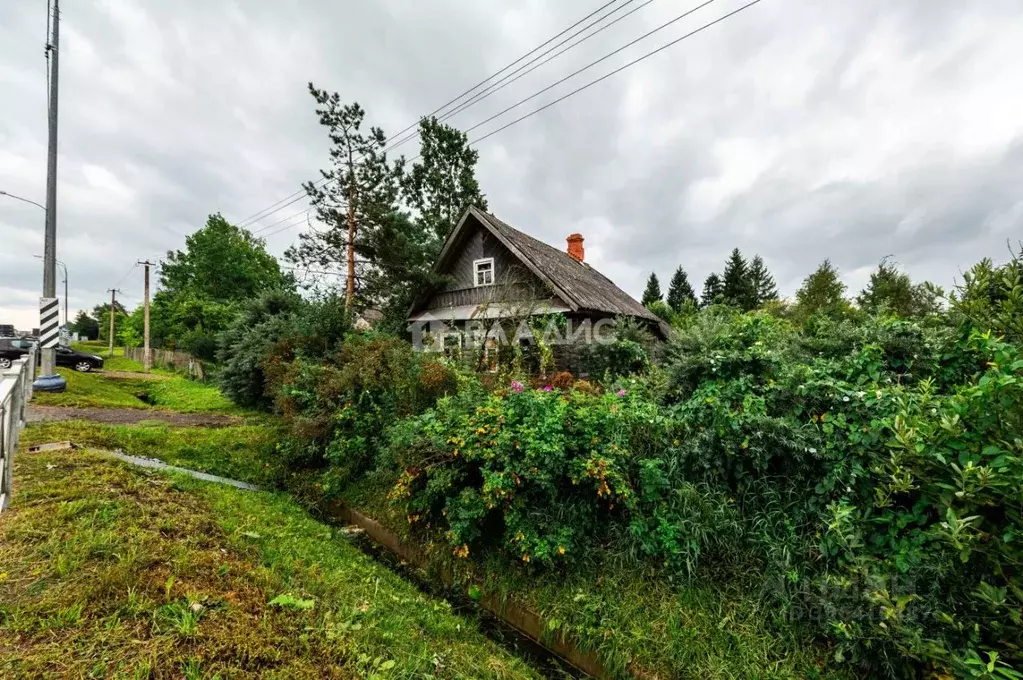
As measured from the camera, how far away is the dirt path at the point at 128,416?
25.8ft

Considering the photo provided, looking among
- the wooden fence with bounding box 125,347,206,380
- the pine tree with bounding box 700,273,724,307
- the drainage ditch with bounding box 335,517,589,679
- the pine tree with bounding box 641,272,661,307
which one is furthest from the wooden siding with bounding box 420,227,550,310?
the pine tree with bounding box 641,272,661,307

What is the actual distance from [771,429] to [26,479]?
706 centimetres

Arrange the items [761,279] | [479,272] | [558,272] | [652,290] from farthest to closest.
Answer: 1. [652,290]
2. [761,279]
3. [479,272]
4. [558,272]

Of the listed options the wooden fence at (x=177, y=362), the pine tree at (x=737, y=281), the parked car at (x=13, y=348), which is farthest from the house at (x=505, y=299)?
the pine tree at (x=737, y=281)

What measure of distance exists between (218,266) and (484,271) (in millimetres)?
35533

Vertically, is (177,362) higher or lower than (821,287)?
lower

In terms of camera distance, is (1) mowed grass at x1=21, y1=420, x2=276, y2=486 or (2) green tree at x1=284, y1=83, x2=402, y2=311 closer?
(1) mowed grass at x1=21, y1=420, x2=276, y2=486

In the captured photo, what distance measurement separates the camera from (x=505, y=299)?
39.5 feet

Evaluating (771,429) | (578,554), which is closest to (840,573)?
(771,429)

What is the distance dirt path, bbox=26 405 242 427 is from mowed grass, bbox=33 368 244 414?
0.61 m

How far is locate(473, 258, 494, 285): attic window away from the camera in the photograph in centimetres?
1403

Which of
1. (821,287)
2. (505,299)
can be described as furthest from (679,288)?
(505,299)

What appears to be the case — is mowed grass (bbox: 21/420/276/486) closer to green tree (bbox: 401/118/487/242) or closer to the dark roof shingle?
the dark roof shingle

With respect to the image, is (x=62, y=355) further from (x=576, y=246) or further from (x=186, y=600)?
(x=576, y=246)
